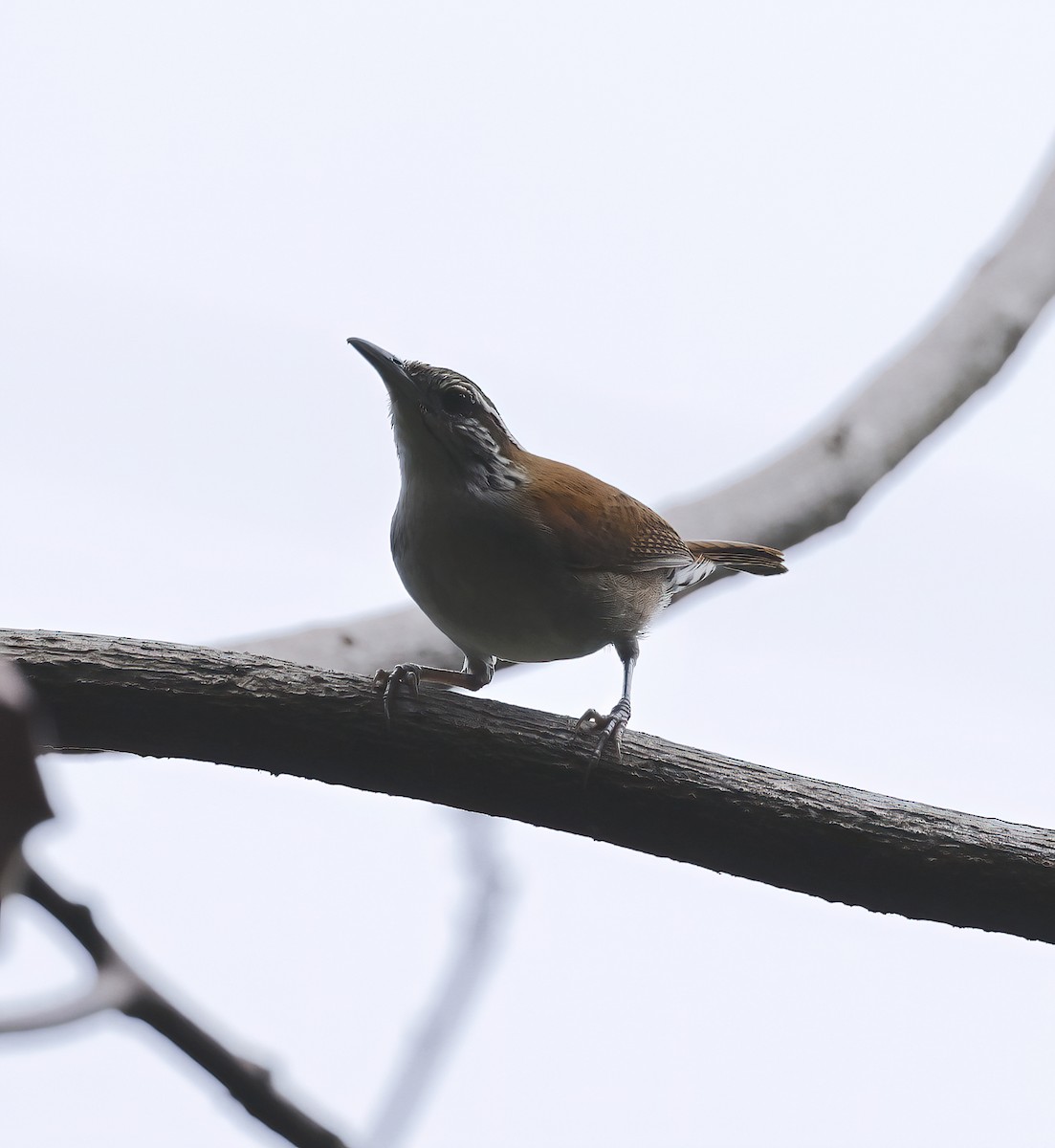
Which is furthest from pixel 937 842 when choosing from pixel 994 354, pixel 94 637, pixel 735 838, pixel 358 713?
pixel 994 354

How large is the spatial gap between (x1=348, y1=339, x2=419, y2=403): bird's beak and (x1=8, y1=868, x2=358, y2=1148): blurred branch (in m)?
1.84

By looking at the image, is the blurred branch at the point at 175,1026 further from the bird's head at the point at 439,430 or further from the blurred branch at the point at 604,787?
the bird's head at the point at 439,430

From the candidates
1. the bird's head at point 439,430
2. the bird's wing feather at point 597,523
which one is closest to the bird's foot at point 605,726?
the bird's wing feather at point 597,523

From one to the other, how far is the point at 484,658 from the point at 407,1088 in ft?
5.76

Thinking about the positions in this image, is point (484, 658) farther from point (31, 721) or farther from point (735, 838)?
point (31, 721)

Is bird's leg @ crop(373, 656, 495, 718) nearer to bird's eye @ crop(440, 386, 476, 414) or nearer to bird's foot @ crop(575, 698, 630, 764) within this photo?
bird's foot @ crop(575, 698, 630, 764)

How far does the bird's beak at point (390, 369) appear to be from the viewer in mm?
2975

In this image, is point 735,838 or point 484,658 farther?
point 484,658

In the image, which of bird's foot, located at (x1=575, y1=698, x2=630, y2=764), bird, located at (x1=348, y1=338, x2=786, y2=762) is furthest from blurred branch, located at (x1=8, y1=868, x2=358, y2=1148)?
bird, located at (x1=348, y1=338, x2=786, y2=762)

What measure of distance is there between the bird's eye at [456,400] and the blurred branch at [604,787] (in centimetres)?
86

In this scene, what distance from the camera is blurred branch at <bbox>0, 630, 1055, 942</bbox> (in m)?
2.48

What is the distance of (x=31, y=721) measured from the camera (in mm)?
582

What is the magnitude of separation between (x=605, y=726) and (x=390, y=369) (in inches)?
43.1

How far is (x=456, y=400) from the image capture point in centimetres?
310
